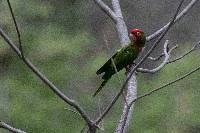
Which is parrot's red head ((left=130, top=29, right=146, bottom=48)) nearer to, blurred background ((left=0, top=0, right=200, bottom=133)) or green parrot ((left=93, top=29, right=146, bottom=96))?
green parrot ((left=93, top=29, right=146, bottom=96))

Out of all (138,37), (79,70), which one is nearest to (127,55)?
(138,37)

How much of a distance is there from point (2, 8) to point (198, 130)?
64.5 inches

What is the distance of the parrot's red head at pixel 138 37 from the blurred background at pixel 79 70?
2.16 metres

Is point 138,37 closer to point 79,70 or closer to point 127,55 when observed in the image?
point 127,55

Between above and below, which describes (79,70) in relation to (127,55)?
below

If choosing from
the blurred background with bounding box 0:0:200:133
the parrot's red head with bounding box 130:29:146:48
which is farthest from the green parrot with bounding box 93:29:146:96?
the blurred background with bounding box 0:0:200:133

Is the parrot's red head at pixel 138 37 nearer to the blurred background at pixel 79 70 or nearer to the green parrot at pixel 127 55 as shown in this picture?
the green parrot at pixel 127 55

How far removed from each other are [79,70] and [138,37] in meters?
3.32

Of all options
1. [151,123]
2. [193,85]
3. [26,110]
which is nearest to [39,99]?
[26,110]

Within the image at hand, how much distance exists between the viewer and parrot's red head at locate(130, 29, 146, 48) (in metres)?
1.85

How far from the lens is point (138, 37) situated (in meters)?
1.87

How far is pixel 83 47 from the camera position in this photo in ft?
17.7

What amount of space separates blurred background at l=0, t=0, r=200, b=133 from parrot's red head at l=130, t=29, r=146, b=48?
2.16 metres

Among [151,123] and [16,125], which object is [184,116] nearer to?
[151,123]
